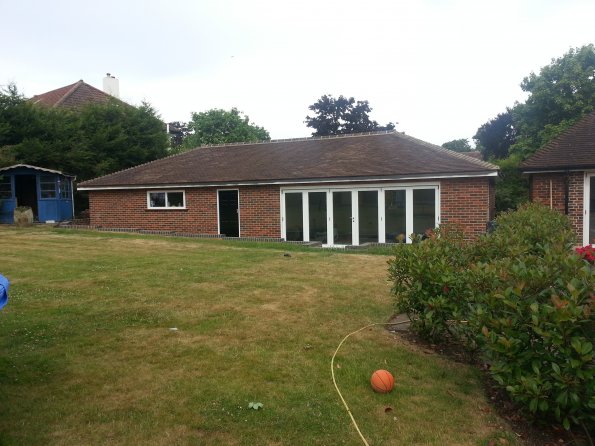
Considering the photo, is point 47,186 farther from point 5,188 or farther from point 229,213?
point 229,213

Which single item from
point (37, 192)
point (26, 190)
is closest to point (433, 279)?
point (37, 192)

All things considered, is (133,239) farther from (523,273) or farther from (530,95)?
(530,95)

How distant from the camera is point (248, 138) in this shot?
50.0 meters

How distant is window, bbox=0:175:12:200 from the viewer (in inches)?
840

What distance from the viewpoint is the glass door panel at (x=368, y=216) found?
634 inches

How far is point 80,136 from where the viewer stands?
25234 mm

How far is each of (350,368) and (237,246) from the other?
1025cm

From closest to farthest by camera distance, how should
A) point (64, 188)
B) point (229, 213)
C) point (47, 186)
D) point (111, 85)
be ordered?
point (229, 213)
point (47, 186)
point (64, 188)
point (111, 85)

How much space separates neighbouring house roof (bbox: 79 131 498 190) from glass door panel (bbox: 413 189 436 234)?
768 millimetres

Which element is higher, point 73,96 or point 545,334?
point 73,96

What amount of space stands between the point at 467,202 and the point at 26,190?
20.2 metres

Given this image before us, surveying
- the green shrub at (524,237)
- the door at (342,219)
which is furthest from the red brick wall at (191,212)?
the green shrub at (524,237)

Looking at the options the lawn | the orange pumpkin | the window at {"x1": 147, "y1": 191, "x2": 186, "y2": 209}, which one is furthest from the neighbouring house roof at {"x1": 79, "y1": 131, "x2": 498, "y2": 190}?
the orange pumpkin

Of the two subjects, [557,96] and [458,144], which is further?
[458,144]
